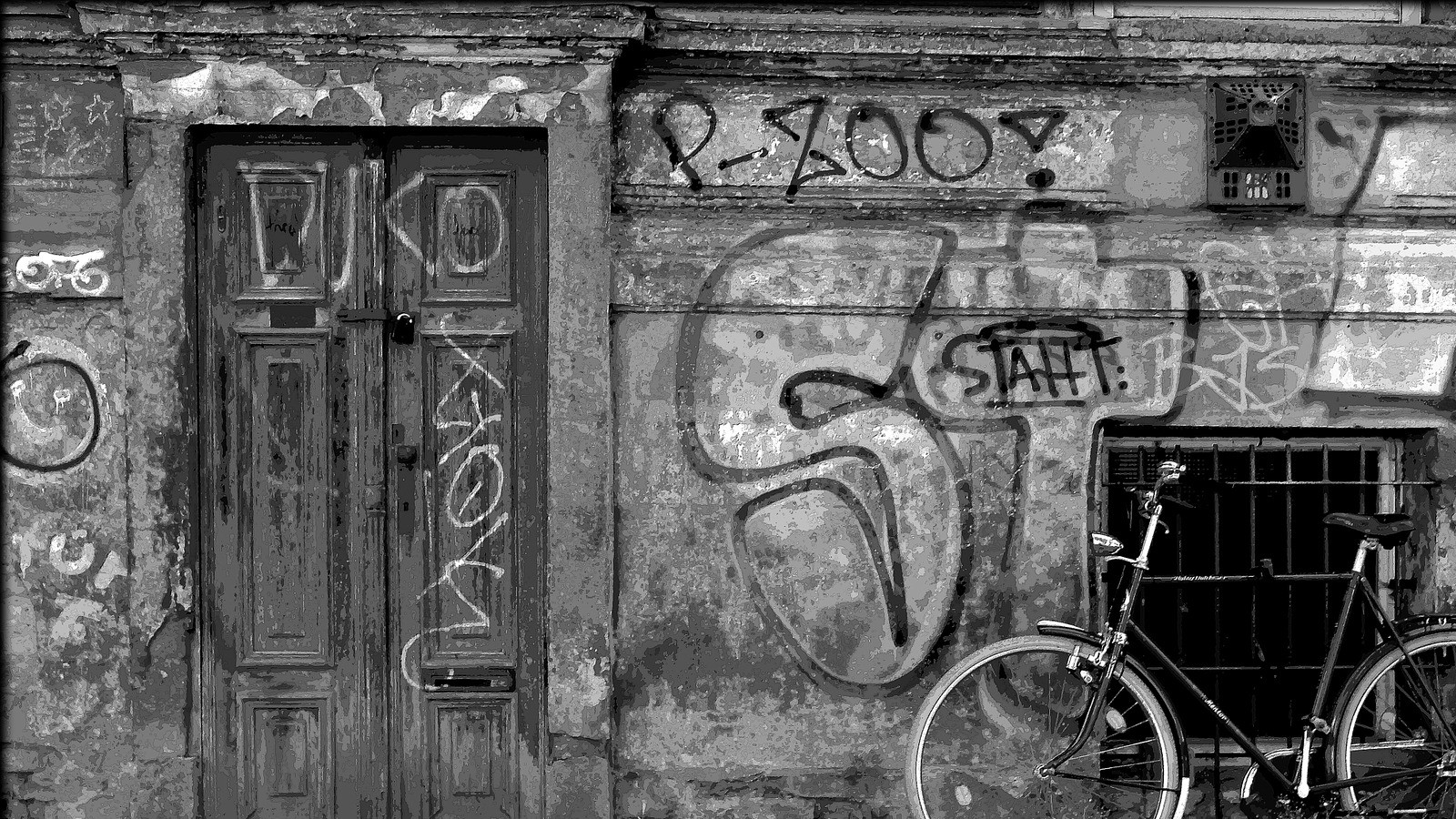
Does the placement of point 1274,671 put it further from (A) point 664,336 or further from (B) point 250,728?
(B) point 250,728

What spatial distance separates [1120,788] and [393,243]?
3377 mm

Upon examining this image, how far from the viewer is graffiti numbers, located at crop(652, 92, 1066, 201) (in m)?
4.57

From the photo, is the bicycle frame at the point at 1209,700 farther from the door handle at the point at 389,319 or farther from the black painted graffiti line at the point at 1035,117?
the door handle at the point at 389,319

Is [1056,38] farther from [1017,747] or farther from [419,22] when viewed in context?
[1017,747]

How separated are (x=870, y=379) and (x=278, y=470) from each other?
2229 millimetres

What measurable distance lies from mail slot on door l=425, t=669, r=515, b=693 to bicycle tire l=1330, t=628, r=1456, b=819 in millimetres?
2960

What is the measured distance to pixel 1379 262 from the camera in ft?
15.2

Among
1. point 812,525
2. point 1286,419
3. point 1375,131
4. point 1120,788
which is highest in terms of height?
point 1375,131

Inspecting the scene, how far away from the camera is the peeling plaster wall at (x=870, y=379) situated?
4562mm

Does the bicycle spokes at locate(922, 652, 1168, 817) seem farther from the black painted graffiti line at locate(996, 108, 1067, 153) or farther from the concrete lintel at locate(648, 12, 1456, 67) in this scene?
the concrete lintel at locate(648, 12, 1456, 67)

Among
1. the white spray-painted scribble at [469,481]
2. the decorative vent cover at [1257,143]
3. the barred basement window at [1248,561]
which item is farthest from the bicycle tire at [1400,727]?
the white spray-painted scribble at [469,481]

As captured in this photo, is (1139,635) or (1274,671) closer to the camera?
(1139,635)

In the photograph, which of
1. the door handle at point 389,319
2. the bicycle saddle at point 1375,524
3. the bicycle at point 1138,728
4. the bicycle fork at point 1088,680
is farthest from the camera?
the door handle at point 389,319

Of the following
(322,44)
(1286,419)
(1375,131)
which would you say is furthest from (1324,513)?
(322,44)
